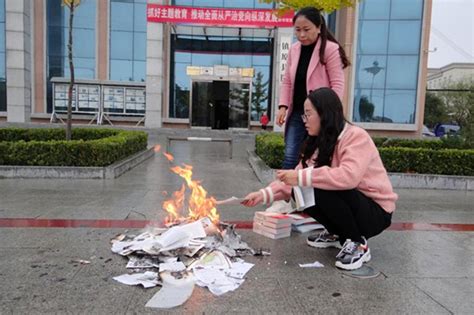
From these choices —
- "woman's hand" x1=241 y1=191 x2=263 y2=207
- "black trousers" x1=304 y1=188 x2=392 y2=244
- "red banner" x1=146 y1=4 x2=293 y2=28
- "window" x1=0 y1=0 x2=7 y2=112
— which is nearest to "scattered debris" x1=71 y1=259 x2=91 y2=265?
"woman's hand" x1=241 y1=191 x2=263 y2=207

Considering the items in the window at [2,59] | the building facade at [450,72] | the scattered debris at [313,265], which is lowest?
the scattered debris at [313,265]

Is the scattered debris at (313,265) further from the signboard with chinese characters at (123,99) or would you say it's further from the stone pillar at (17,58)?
the stone pillar at (17,58)

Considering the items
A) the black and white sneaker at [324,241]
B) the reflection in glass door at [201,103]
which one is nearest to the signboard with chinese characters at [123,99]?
the reflection in glass door at [201,103]

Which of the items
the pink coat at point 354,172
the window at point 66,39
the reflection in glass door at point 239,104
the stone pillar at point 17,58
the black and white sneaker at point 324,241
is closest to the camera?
the pink coat at point 354,172

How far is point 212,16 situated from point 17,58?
29.4ft

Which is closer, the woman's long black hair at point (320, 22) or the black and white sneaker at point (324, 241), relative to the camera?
the black and white sneaker at point (324, 241)

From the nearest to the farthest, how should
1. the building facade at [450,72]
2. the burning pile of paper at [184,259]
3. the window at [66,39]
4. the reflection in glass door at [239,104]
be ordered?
the burning pile of paper at [184,259], the window at [66,39], the reflection in glass door at [239,104], the building facade at [450,72]

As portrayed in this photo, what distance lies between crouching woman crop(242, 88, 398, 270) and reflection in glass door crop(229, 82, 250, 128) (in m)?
17.7

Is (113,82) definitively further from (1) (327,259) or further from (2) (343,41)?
(1) (327,259)

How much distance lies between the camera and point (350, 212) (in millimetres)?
3020

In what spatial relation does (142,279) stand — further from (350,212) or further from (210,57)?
(210,57)

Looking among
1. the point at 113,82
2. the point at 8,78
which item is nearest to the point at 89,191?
the point at 113,82

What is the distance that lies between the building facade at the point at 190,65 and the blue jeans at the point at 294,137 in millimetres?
14630

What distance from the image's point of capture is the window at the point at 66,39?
20.0 metres
